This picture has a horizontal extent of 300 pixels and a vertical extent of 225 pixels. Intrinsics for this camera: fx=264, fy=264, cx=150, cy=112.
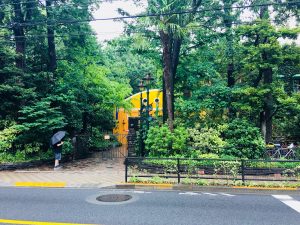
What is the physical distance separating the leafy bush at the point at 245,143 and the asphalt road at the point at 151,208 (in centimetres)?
487

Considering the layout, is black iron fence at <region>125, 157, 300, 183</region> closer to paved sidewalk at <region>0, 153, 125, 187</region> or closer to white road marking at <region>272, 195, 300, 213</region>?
paved sidewalk at <region>0, 153, 125, 187</region>

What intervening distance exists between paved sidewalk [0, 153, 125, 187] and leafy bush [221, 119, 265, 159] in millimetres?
6091

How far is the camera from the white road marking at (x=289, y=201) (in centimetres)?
817

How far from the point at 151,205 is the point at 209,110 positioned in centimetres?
1005

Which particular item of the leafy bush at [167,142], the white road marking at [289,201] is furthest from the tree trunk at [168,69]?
the white road marking at [289,201]

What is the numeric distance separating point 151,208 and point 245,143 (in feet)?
26.7

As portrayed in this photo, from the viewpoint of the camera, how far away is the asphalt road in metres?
7.20

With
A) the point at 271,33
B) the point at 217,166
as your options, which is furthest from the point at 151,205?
the point at 271,33

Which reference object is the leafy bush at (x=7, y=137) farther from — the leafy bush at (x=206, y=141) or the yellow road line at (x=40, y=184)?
the leafy bush at (x=206, y=141)

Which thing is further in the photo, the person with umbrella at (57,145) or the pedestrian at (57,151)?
the pedestrian at (57,151)

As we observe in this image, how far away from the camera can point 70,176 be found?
12.9m

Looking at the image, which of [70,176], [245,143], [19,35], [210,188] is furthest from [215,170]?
[19,35]

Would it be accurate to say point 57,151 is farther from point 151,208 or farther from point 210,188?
point 210,188

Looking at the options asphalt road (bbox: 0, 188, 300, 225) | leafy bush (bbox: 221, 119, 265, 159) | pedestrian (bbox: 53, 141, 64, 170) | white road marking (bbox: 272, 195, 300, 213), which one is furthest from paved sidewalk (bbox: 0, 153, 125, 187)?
white road marking (bbox: 272, 195, 300, 213)
